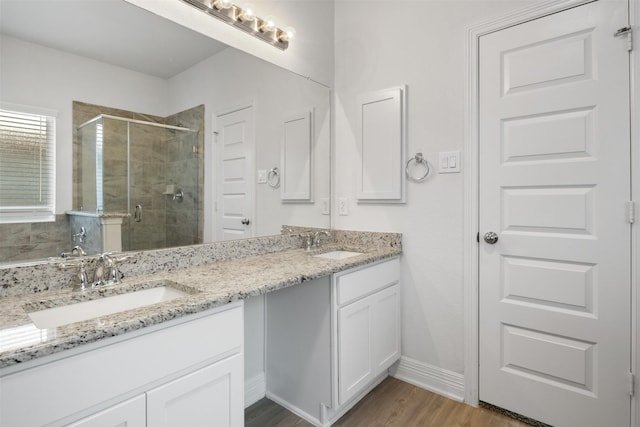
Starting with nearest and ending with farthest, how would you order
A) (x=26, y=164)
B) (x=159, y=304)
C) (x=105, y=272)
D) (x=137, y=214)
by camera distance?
(x=159, y=304) → (x=26, y=164) → (x=105, y=272) → (x=137, y=214)

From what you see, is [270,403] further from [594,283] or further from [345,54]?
[345,54]

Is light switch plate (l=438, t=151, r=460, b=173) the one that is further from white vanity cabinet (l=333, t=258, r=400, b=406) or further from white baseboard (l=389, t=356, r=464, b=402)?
white baseboard (l=389, t=356, r=464, b=402)

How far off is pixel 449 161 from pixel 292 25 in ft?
4.20

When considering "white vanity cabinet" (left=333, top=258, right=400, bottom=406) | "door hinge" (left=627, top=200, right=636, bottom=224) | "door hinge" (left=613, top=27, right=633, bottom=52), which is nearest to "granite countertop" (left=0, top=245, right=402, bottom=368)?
"white vanity cabinet" (left=333, top=258, right=400, bottom=406)

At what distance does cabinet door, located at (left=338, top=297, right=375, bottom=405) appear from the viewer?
1.66 m

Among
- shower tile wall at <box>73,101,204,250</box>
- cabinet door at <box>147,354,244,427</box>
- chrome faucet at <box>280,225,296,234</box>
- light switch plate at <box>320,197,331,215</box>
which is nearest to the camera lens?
cabinet door at <box>147,354,244,427</box>

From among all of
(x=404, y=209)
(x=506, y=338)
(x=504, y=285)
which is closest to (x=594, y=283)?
(x=504, y=285)

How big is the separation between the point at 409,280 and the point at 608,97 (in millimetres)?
1334

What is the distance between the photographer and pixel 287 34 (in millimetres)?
2047

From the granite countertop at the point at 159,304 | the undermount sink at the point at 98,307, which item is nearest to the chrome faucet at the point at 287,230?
the granite countertop at the point at 159,304

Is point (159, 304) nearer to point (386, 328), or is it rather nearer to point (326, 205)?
point (386, 328)

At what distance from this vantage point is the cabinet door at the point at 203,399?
3.16 feet

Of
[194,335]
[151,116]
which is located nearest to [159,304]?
[194,335]

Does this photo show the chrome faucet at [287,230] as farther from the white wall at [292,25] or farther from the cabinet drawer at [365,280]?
the white wall at [292,25]
